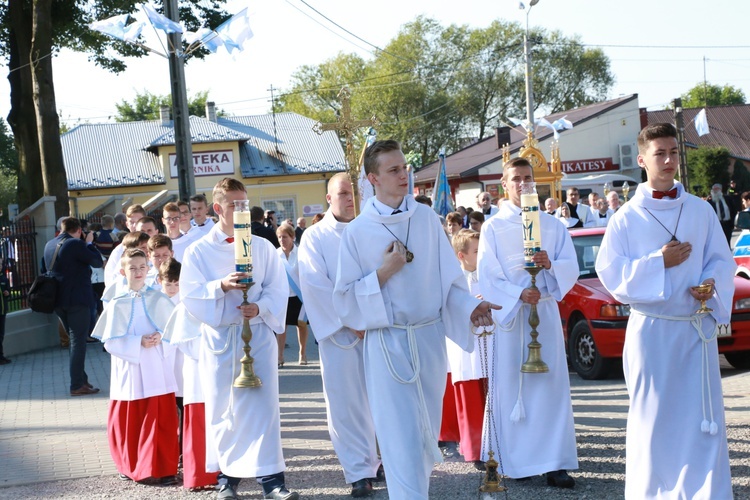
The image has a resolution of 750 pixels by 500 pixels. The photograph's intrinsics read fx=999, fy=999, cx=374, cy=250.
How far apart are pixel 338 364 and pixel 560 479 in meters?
1.68

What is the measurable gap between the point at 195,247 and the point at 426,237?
189cm

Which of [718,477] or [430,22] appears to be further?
[430,22]

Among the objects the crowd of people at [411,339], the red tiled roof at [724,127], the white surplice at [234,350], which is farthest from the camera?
the red tiled roof at [724,127]

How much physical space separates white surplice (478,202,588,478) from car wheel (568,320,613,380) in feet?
13.5

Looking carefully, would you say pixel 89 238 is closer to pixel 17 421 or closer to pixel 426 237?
pixel 17 421

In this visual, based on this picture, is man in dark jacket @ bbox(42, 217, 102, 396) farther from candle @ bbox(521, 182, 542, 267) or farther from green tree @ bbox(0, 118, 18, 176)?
green tree @ bbox(0, 118, 18, 176)

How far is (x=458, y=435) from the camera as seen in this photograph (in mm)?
7941

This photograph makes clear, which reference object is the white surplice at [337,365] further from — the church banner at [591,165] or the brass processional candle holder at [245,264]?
the church banner at [591,165]

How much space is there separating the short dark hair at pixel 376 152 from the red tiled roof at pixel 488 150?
42.2 meters

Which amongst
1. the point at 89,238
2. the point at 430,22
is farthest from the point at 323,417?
the point at 430,22

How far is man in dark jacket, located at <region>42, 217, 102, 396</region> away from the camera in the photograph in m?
11.6

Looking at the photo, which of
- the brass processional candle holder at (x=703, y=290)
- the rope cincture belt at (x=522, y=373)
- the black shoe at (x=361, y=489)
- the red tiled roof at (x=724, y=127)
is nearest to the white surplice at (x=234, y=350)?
the black shoe at (x=361, y=489)

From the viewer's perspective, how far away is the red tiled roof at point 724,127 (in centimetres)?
6328

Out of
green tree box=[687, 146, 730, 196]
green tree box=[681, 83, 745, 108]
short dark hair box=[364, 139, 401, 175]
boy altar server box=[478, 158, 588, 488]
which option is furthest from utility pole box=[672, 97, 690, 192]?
green tree box=[681, 83, 745, 108]
